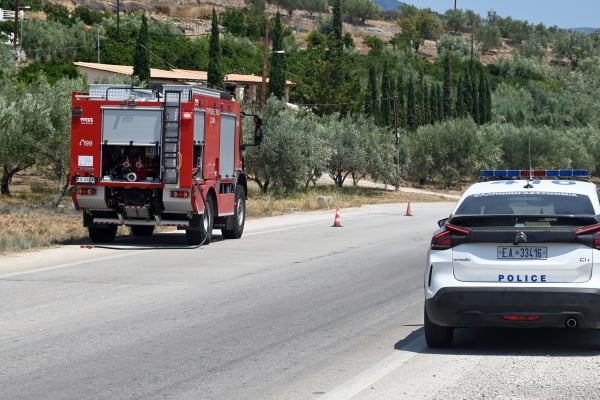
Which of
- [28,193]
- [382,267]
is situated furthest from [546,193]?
[28,193]

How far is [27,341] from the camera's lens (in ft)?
34.3

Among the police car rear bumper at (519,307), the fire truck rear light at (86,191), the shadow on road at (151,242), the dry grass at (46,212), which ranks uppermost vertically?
the fire truck rear light at (86,191)

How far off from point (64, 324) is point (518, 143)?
83.9m

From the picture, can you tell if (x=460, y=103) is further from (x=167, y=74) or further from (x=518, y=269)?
(x=518, y=269)

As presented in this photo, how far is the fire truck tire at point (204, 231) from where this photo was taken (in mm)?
22141

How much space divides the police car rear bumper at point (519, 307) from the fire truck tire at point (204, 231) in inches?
505

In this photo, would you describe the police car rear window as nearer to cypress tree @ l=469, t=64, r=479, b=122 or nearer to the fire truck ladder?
the fire truck ladder

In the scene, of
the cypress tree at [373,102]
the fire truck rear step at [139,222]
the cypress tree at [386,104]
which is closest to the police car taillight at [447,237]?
the fire truck rear step at [139,222]

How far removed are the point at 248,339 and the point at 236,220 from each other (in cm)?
1402

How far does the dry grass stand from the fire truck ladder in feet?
9.57

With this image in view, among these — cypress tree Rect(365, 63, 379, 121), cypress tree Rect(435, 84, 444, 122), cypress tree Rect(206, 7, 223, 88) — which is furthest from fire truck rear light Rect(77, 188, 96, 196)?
cypress tree Rect(435, 84, 444, 122)

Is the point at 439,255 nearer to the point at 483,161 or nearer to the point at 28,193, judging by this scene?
the point at 28,193

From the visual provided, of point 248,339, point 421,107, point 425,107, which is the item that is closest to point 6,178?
point 248,339

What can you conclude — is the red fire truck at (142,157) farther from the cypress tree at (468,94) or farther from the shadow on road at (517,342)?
the cypress tree at (468,94)
